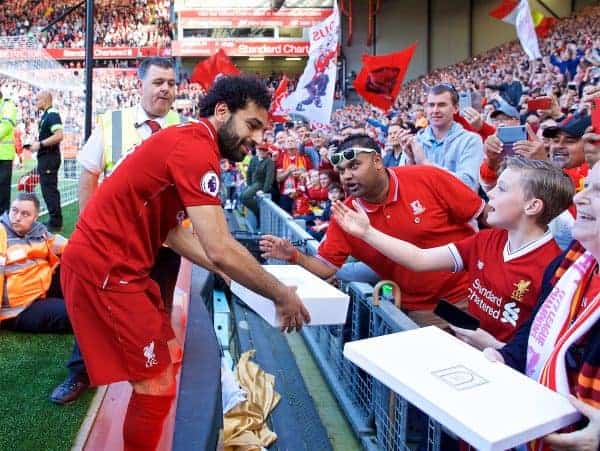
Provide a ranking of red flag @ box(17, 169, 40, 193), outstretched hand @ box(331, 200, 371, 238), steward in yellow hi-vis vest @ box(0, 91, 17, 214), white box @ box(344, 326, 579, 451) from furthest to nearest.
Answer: red flag @ box(17, 169, 40, 193)
steward in yellow hi-vis vest @ box(0, 91, 17, 214)
outstretched hand @ box(331, 200, 371, 238)
white box @ box(344, 326, 579, 451)

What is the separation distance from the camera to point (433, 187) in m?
3.42

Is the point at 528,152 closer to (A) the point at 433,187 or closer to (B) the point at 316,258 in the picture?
(A) the point at 433,187

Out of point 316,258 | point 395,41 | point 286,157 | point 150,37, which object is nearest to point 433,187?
point 316,258

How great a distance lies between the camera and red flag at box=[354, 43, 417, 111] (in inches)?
342

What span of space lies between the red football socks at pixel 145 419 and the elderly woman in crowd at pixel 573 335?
3.83ft

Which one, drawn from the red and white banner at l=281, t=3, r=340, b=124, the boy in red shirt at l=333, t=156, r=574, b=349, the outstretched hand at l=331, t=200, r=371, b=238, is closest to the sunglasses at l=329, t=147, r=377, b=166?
the outstretched hand at l=331, t=200, r=371, b=238

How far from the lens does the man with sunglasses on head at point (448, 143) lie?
433cm

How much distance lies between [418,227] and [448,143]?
1.44 metres

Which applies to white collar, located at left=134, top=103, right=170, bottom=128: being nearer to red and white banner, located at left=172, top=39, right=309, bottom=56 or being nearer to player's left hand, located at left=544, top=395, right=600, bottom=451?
player's left hand, located at left=544, top=395, right=600, bottom=451

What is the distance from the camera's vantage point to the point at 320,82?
29.2 feet

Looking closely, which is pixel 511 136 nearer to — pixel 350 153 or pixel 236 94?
pixel 350 153

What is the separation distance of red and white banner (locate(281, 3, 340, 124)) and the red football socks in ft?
22.7

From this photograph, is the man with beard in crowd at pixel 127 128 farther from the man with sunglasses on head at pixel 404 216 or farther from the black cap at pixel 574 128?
the black cap at pixel 574 128

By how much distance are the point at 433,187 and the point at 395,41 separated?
31.1 metres
